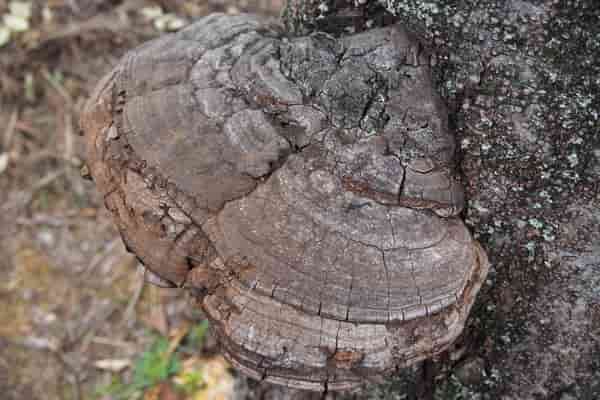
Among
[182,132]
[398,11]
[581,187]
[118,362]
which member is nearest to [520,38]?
[398,11]

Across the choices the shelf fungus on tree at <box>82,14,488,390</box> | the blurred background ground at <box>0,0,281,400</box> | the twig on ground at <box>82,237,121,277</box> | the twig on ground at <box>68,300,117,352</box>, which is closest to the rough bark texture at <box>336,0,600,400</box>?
the shelf fungus on tree at <box>82,14,488,390</box>

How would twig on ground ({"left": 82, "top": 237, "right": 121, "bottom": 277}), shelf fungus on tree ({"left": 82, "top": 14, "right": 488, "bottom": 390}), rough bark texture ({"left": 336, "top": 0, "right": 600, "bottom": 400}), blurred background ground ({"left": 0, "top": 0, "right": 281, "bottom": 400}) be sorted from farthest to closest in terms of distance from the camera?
twig on ground ({"left": 82, "top": 237, "right": 121, "bottom": 277})
blurred background ground ({"left": 0, "top": 0, "right": 281, "bottom": 400})
rough bark texture ({"left": 336, "top": 0, "right": 600, "bottom": 400})
shelf fungus on tree ({"left": 82, "top": 14, "right": 488, "bottom": 390})

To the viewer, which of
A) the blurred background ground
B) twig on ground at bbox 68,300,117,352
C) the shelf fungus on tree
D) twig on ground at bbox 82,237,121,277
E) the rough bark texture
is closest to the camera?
the shelf fungus on tree

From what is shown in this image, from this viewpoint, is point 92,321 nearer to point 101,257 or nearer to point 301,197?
point 101,257

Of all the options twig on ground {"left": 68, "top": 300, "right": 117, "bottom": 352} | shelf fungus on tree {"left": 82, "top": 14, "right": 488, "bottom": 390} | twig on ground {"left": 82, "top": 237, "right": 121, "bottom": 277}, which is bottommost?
twig on ground {"left": 68, "top": 300, "right": 117, "bottom": 352}

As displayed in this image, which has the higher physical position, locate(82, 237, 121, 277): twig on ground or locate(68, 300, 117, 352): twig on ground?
locate(82, 237, 121, 277): twig on ground

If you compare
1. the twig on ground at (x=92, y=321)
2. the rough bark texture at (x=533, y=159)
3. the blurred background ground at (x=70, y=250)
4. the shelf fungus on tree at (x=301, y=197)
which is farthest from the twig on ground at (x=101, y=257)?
the rough bark texture at (x=533, y=159)

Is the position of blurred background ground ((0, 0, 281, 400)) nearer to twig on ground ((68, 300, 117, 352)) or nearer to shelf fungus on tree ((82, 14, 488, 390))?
twig on ground ((68, 300, 117, 352))
